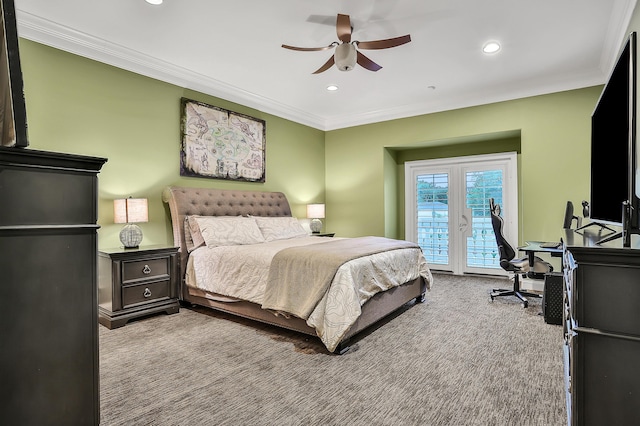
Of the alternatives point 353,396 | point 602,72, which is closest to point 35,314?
point 353,396

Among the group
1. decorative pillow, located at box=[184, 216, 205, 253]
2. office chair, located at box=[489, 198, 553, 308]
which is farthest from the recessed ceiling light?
decorative pillow, located at box=[184, 216, 205, 253]

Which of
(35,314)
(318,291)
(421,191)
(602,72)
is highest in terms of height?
(602,72)

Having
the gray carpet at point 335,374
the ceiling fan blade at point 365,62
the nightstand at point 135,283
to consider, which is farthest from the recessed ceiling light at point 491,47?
the nightstand at point 135,283

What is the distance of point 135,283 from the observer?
3338 mm

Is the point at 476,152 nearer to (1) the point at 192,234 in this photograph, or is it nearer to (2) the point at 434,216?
(2) the point at 434,216

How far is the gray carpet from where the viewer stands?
1.84 metres

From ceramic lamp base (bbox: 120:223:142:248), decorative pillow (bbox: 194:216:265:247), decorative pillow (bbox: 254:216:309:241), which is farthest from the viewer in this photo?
decorative pillow (bbox: 254:216:309:241)

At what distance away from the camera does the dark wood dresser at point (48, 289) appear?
3.12 ft

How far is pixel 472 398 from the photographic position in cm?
199

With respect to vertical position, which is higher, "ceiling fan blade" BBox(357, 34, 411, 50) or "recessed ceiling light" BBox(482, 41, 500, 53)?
"recessed ceiling light" BBox(482, 41, 500, 53)

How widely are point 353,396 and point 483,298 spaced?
9.39ft

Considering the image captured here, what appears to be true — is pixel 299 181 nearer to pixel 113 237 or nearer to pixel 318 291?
pixel 113 237

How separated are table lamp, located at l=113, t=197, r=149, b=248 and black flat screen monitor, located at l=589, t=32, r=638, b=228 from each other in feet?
12.3

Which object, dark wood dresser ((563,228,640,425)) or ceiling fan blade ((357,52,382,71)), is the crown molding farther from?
dark wood dresser ((563,228,640,425))
